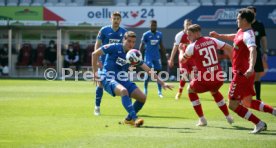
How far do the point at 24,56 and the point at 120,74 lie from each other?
86.6 feet

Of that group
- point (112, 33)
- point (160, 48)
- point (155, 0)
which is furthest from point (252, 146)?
point (155, 0)

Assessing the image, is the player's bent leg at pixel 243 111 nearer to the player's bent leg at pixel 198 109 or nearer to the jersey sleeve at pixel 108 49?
the player's bent leg at pixel 198 109

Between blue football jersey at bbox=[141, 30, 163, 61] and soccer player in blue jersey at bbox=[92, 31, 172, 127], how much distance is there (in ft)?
28.2

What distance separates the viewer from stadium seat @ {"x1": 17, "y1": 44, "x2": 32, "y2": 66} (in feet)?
123

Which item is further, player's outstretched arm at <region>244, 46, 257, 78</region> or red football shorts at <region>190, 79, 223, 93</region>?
red football shorts at <region>190, 79, 223, 93</region>

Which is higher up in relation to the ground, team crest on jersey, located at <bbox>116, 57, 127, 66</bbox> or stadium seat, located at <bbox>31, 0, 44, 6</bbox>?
stadium seat, located at <bbox>31, 0, 44, 6</bbox>

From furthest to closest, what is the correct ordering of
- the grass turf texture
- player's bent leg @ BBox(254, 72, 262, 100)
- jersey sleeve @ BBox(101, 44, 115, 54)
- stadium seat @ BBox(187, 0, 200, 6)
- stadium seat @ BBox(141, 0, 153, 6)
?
1. stadium seat @ BBox(141, 0, 153, 6)
2. stadium seat @ BBox(187, 0, 200, 6)
3. player's bent leg @ BBox(254, 72, 262, 100)
4. jersey sleeve @ BBox(101, 44, 115, 54)
5. the grass turf texture

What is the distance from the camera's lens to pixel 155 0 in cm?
4003

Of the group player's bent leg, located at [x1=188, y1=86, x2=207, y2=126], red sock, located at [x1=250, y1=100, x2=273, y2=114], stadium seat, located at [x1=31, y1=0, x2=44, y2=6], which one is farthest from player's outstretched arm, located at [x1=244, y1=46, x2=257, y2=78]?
stadium seat, located at [x1=31, y1=0, x2=44, y2=6]

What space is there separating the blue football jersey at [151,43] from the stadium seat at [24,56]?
18.0 m

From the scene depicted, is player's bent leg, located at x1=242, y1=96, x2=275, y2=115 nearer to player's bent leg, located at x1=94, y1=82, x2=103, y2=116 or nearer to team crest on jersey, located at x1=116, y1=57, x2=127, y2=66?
team crest on jersey, located at x1=116, y1=57, x2=127, y2=66

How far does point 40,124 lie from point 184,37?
8392mm

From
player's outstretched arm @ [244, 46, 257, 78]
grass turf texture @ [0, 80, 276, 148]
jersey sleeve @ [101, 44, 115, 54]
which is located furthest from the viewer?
jersey sleeve @ [101, 44, 115, 54]

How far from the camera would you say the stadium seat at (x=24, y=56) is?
37594 mm
